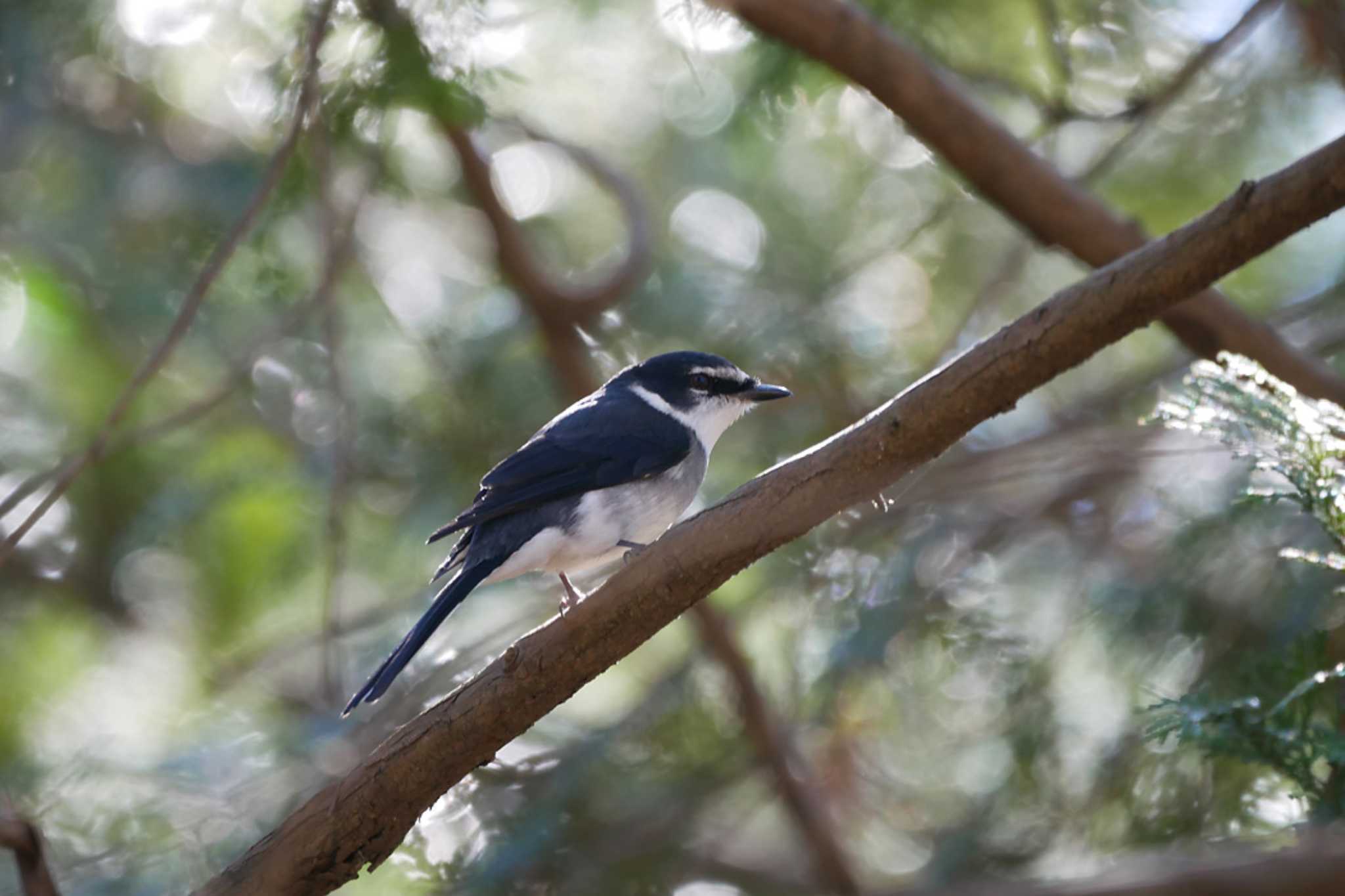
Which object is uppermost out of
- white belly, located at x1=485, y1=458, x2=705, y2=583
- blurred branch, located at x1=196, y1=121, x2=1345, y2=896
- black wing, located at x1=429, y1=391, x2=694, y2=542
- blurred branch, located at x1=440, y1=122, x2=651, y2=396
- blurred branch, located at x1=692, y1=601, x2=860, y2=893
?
blurred branch, located at x1=440, y1=122, x2=651, y2=396

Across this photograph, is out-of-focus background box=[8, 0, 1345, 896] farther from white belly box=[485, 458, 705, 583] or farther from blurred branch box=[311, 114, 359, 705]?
white belly box=[485, 458, 705, 583]

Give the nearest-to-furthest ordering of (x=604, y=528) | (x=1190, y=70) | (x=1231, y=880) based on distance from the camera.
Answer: (x=1231, y=880) → (x=604, y=528) → (x=1190, y=70)

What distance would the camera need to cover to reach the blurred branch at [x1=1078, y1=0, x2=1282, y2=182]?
4.46m

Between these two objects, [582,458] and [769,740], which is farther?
[769,740]

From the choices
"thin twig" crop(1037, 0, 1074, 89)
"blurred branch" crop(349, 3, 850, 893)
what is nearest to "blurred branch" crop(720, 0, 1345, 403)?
"thin twig" crop(1037, 0, 1074, 89)

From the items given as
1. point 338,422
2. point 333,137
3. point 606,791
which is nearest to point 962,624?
point 606,791

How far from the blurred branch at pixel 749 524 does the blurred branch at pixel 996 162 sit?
1.34 metres

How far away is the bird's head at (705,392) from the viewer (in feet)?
13.7

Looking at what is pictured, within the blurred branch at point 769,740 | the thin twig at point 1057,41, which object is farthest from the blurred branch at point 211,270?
the thin twig at point 1057,41

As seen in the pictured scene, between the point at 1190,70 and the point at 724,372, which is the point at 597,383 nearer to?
the point at 724,372

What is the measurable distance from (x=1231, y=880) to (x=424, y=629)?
2.08 m

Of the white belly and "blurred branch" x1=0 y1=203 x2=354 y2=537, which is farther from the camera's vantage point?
the white belly

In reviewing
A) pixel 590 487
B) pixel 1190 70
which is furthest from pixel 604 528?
pixel 1190 70

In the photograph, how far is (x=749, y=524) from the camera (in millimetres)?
2588
